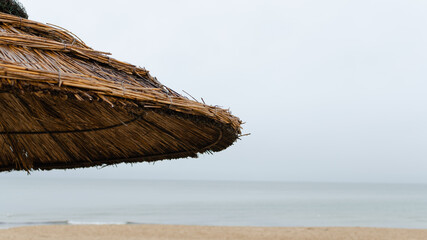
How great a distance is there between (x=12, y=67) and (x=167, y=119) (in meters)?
0.59

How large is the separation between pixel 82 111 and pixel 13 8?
432mm

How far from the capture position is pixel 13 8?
1436 mm

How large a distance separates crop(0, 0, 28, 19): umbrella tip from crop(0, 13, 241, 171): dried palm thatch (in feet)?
0.99

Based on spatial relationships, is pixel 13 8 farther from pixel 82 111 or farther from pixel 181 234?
pixel 181 234

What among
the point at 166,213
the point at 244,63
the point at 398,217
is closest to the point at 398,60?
the point at 244,63

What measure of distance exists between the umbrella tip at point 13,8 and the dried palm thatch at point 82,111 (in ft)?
0.99

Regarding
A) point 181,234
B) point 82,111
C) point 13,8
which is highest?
point 13,8

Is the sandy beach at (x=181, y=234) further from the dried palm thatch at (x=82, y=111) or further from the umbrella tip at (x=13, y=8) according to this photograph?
the umbrella tip at (x=13, y=8)

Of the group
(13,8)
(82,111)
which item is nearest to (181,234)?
(82,111)

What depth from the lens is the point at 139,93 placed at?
3.18 ft

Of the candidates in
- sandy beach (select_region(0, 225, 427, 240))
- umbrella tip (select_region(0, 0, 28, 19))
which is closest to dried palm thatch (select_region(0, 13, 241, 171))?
umbrella tip (select_region(0, 0, 28, 19))

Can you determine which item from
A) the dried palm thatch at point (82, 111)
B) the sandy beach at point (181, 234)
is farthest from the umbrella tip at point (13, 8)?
the sandy beach at point (181, 234)

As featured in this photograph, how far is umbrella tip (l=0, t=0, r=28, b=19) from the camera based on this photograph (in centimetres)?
142

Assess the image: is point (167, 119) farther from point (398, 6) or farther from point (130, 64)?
point (398, 6)
